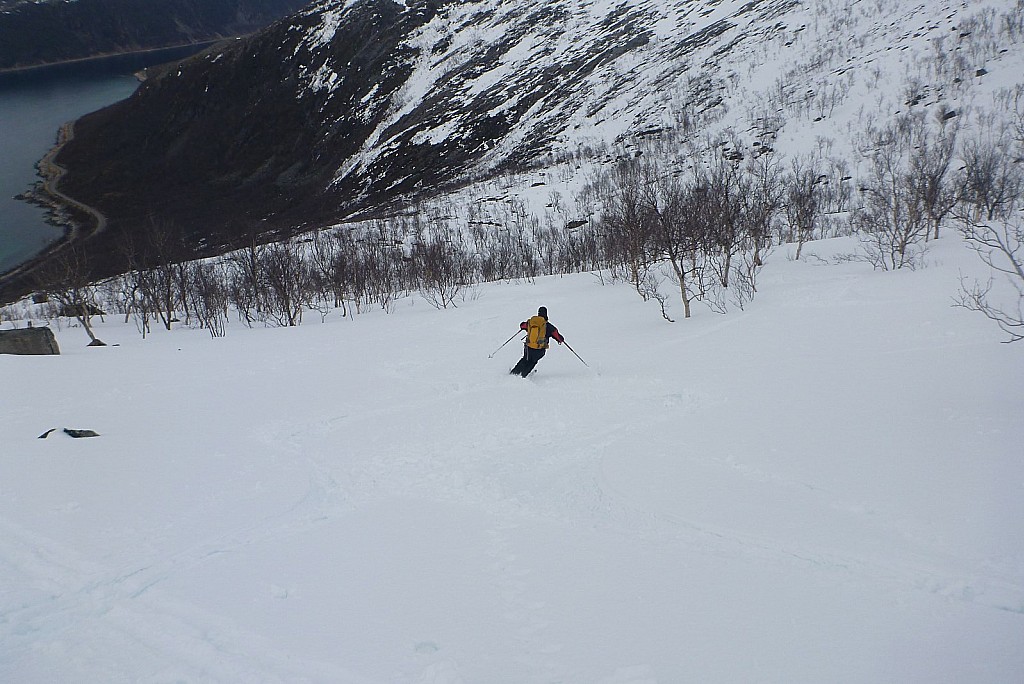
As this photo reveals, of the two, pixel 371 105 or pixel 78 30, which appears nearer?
pixel 371 105

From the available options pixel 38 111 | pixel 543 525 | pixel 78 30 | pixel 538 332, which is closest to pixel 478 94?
pixel 538 332

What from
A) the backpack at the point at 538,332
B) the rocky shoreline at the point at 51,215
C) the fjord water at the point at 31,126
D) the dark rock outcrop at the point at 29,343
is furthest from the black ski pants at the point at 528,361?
the fjord water at the point at 31,126

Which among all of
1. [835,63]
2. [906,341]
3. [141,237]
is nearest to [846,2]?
[835,63]

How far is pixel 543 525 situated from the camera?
19.8ft

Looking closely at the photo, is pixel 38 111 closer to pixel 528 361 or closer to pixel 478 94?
pixel 478 94

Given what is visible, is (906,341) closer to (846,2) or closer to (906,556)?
(906,556)

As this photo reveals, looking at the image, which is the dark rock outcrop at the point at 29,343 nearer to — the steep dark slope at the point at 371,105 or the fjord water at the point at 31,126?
the steep dark slope at the point at 371,105

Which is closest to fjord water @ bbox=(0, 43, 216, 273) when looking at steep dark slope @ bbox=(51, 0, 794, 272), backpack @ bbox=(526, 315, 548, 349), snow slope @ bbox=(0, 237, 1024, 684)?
steep dark slope @ bbox=(51, 0, 794, 272)

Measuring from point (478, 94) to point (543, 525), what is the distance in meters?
84.9

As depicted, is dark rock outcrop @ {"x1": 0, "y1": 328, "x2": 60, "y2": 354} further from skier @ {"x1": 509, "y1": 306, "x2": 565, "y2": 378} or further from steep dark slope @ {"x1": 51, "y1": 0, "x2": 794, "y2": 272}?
steep dark slope @ {"x1": 51, "y1": 0, "x2": 794, "y2": 272}

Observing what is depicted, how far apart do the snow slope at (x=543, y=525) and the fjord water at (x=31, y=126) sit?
243ft

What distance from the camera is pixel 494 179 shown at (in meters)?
61.5

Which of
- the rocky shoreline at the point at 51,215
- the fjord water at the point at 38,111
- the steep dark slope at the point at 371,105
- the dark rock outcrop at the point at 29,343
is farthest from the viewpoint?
the fjord water at the point at 38,111

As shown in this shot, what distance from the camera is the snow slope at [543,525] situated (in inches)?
162
